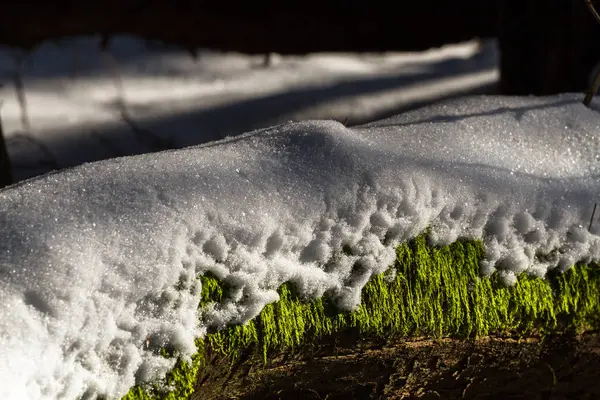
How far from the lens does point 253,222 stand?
1.41m

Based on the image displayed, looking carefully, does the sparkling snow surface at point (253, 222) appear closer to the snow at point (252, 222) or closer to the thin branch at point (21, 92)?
the snow at point (252, 222)

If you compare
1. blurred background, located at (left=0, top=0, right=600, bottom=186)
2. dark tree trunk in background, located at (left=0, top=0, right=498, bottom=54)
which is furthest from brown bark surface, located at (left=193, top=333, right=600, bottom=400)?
dark tree trunk in background, located at (left=0, top=0, right=498, bottom=54)

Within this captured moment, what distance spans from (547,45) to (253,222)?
93.1 inches

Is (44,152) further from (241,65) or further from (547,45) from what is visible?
(547,45)

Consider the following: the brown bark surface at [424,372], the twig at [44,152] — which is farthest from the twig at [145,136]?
the brown bark surface at [424,372]

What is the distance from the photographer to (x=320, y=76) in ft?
18.6

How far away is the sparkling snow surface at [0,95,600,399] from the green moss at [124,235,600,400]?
0.11 ft

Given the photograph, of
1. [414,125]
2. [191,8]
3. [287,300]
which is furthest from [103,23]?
[287,300]

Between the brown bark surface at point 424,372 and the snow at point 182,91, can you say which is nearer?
the brown bark surface at point 424,372

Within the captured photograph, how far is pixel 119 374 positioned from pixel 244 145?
62 centimetres

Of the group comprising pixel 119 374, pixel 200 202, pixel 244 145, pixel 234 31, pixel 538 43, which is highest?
pixel 234 31

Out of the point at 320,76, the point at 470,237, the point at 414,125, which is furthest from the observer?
the point at 320,76

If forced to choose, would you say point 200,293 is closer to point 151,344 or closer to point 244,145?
point 151,344

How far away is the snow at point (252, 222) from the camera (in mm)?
1203
